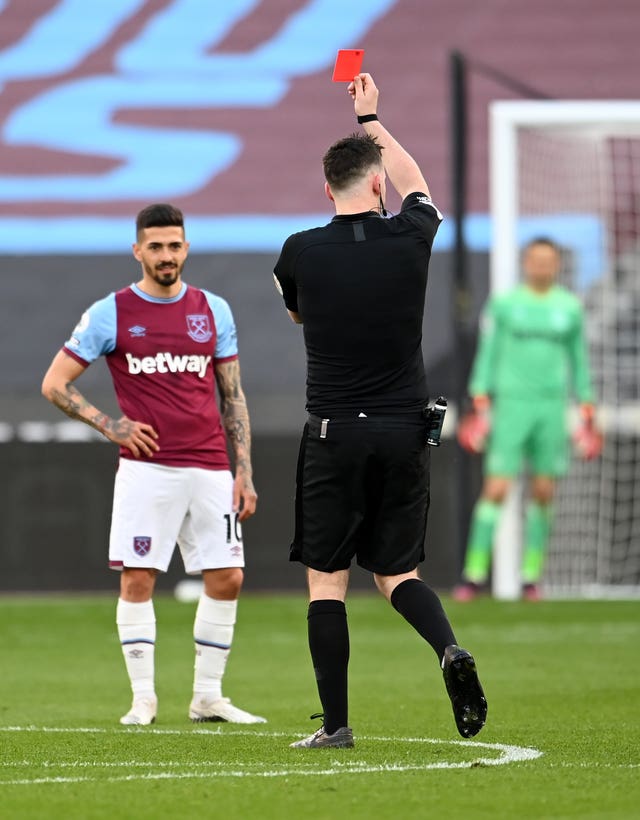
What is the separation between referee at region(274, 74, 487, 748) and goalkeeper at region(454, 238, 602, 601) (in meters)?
7.04

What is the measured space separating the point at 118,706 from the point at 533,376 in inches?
246

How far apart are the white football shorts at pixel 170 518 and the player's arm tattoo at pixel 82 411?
8.6 inches

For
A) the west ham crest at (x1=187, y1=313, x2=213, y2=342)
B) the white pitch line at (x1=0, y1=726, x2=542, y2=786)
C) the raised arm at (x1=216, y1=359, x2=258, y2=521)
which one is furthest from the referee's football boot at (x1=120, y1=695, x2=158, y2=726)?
the west ham crest at (x1=187, y1=313, x2=213, y2=342)

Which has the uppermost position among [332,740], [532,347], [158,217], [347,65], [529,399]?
[347,65]

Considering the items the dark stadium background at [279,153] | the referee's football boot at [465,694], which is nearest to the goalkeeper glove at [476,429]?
the dark stadium background at [279,153]

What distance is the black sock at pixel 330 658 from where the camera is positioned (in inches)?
209

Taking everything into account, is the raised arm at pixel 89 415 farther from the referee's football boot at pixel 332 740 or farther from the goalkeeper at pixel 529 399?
the goalkeeper at pixel 529 399

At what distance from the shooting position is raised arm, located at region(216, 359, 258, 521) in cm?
664

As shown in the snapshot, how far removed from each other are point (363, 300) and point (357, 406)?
33cm

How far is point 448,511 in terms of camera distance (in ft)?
46.2

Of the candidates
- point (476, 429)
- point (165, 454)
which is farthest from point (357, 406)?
point (476, 429)

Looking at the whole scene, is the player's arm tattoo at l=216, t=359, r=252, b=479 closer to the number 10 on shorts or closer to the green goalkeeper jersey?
the number 10 on shorts

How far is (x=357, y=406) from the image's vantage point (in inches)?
212

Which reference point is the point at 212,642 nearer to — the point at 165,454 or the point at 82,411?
the point at 165,454
